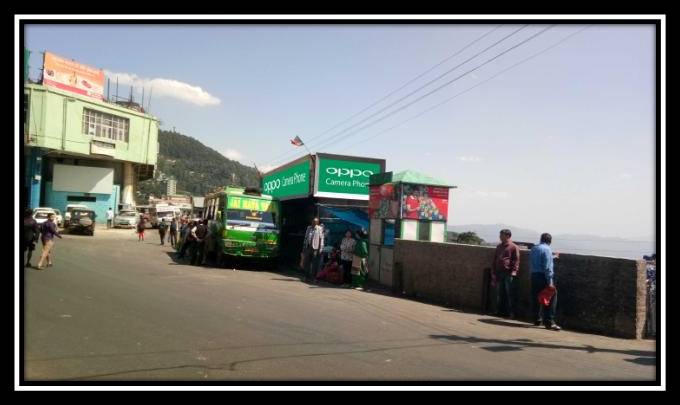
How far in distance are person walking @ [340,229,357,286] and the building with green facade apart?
34067 mm

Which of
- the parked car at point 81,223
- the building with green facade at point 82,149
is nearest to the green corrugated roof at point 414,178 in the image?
the parked car at point 81,223

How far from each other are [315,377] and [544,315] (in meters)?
5.61

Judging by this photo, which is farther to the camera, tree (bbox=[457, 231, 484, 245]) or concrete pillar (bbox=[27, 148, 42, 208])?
concrete pillar (bbox=[27, 148, 42, 208])

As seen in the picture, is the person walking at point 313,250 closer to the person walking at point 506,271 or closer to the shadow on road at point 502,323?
the person walking at point 506,271

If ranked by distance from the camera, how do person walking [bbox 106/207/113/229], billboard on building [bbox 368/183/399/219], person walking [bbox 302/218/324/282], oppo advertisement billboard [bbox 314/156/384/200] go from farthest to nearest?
1. person walking [bbox 106/207/113/229]
2. oppo advertisement billboard [bbox 314/156/384/200]
3. person walking [bbox 302/218/324/282]
4. billboard on building [bbox 368/183/399/219]

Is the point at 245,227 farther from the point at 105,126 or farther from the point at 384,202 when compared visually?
the point at 105,126

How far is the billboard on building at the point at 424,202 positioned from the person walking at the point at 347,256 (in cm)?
177

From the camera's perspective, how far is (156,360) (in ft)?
19.0

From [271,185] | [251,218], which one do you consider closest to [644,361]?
[251,218]

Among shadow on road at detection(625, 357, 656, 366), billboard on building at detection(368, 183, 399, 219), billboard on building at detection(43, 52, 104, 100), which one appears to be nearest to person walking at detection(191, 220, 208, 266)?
billboard on building at detection(368, 183, 399, 219)

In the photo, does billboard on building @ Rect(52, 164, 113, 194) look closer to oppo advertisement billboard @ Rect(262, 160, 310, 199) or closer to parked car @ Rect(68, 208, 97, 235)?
parked car @ Rect(68, 208, 97, 235)

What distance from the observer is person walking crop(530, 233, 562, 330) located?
9.05 m
